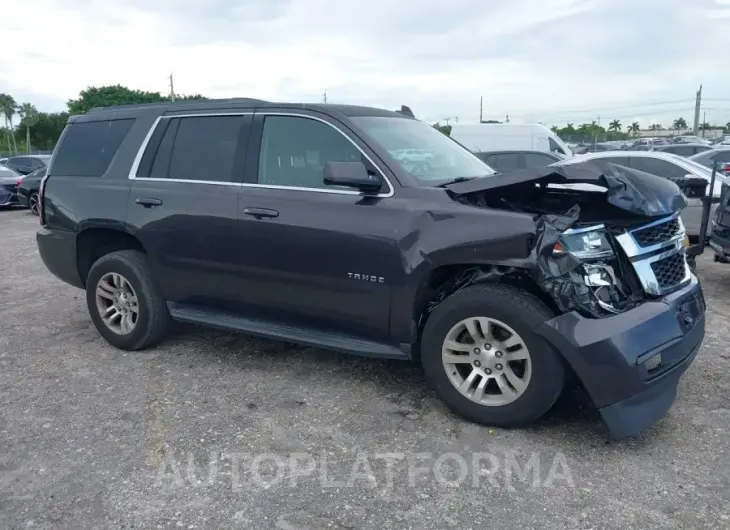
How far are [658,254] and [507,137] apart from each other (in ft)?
51.6

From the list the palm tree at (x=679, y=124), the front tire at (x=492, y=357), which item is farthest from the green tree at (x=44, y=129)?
the palm tree at (x=679, y=124)

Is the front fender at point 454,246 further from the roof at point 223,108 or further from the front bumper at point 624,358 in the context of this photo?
the roof at point 223,108

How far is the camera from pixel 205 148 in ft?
15.4

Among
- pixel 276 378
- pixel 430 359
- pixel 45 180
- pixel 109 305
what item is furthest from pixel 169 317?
pixel 430 359

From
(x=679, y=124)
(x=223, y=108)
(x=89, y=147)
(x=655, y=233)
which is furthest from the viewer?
(x=679, y=124)

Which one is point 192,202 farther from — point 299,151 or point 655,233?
point 655,233

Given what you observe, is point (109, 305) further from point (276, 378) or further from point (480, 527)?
point (480, 527)

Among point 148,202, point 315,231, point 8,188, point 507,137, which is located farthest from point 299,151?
point 8,188

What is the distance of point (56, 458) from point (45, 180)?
289 cm

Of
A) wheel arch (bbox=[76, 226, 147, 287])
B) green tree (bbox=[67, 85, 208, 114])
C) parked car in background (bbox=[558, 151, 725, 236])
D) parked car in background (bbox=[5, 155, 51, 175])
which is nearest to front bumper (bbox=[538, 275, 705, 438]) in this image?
wheel arch (bbox=[76, 226, 147, 287])

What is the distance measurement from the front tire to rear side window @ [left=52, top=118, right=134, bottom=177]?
3037 millimetres

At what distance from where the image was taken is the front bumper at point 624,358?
3.22 m

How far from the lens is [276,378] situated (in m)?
4.48

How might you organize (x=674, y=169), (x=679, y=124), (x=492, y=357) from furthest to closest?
(x=679, y=124)
(x=674, y=169)
(x=492, y=357)
